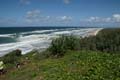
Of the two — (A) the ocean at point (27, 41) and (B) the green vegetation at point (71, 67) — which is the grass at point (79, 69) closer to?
(B) the green vegetation at point (71, 67)

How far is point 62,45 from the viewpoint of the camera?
14570 millimetres

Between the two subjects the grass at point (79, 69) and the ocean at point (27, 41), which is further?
the ocean at point (27, 41)

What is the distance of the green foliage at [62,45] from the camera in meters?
14.4

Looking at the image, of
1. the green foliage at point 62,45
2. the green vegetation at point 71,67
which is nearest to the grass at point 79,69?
the green vegetation at point 71,67

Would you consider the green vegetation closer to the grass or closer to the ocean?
the grass

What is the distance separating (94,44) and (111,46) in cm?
166

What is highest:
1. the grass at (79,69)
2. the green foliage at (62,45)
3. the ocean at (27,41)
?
the green foliage at (62,45)

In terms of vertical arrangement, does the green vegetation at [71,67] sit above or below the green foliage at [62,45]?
below

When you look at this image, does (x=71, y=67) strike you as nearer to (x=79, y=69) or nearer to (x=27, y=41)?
(x=79, y=69)

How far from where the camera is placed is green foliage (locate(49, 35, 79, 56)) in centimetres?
1442

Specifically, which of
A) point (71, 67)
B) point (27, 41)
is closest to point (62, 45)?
point (71, 67)

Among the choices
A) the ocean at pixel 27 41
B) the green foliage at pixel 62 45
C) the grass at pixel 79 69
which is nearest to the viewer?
the grass at pixel 79 69

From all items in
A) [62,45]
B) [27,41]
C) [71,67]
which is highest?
[62,45]

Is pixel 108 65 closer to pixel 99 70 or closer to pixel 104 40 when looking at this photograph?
pixel 99 70
